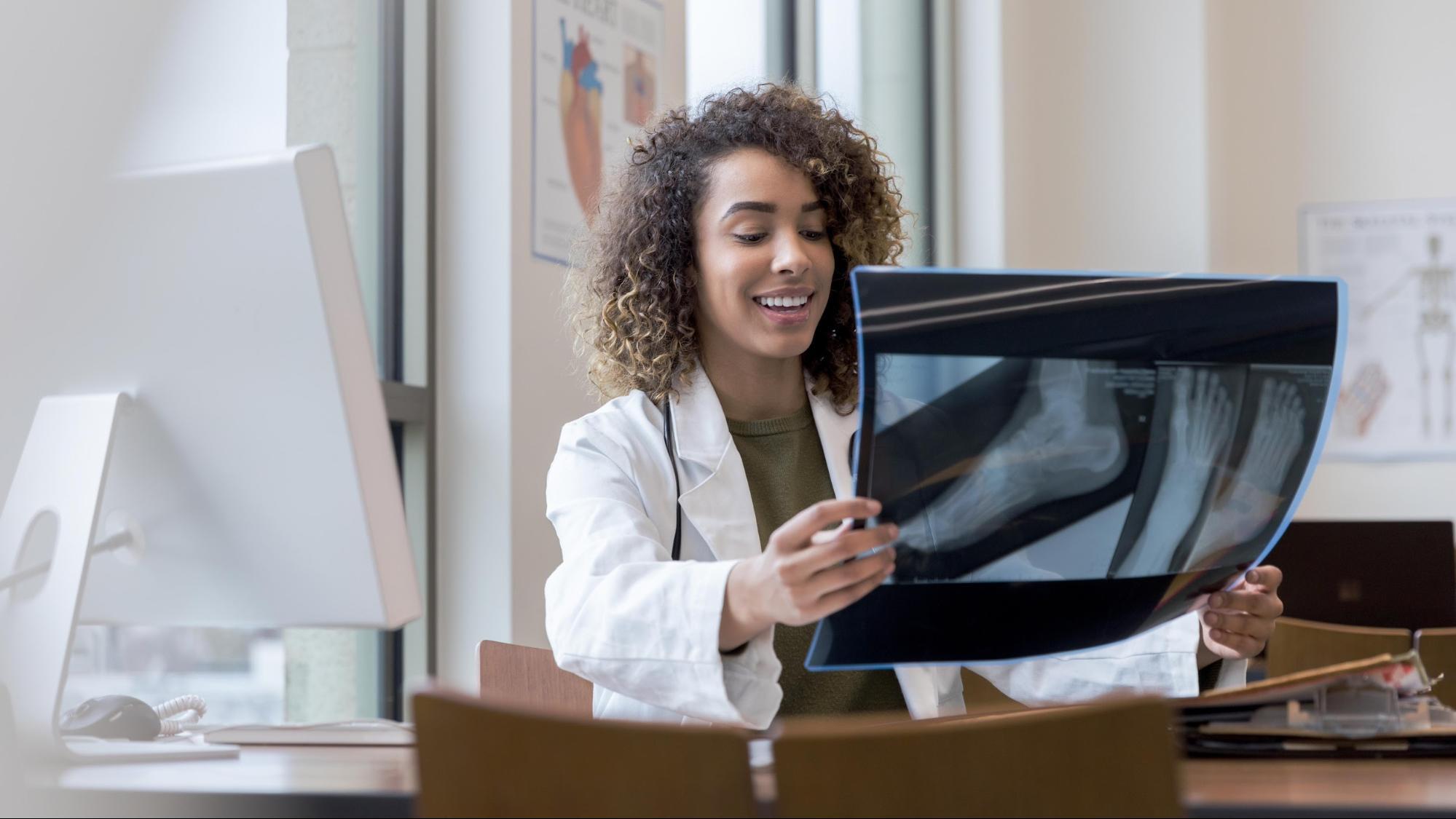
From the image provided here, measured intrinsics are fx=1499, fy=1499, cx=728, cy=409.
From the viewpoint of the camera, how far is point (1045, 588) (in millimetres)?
1122

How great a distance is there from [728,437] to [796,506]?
0.12 meters

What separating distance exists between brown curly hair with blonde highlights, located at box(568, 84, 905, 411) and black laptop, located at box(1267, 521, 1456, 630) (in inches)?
55.6

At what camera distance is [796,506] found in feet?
5.67

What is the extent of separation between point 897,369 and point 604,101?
72.8 inches

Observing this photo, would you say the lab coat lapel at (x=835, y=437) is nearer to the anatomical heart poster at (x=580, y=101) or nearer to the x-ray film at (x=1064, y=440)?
the x-ray film at (x=1064, y=440)

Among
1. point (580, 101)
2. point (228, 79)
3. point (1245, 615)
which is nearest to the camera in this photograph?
point (1245, 615)

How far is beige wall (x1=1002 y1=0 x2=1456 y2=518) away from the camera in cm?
477

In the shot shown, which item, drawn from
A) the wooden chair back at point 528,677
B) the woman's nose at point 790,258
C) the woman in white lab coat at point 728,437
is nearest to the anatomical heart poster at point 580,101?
the woman in white lab coat at point 728,437


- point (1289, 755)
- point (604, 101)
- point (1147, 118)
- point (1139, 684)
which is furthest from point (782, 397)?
point (1147, 118)

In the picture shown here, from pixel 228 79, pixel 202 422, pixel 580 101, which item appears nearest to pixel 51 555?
pixel 202 422

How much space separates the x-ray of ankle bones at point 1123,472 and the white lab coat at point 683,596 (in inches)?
7.8

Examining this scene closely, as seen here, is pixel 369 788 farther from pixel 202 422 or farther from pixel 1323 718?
pixel 1323 718

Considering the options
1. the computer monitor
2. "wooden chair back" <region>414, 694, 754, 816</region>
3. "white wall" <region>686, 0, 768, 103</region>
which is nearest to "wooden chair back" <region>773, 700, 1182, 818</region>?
"wooden chair back" <region>414, 694, 754, 816</region>

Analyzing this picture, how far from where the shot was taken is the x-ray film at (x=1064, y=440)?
1.03m
